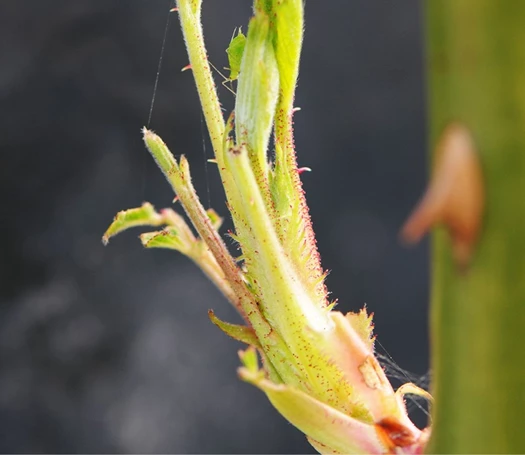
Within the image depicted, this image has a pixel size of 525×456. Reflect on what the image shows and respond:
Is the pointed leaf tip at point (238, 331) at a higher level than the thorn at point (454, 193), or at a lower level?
lower

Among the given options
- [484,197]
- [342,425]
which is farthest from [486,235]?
[342,425]

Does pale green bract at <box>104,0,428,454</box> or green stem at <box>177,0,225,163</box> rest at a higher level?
green stem at <box>177,0,225,163</box>

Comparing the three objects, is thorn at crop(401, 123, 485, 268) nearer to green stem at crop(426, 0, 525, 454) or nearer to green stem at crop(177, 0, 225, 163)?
green stem at crop(426, 0, 525, 454)

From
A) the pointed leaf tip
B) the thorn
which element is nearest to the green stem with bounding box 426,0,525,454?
the thorn

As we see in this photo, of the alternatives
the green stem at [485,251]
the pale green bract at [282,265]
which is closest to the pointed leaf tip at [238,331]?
the pale green bract at [282,265]

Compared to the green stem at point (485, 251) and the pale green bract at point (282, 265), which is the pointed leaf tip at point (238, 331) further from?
the green stem at point (485, 251)

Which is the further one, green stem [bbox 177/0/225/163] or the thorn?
green stem [bbox 177/0/225/163]

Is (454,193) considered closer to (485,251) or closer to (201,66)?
(485,251)

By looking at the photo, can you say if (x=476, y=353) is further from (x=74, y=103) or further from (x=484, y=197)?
(x=74, y=103)
